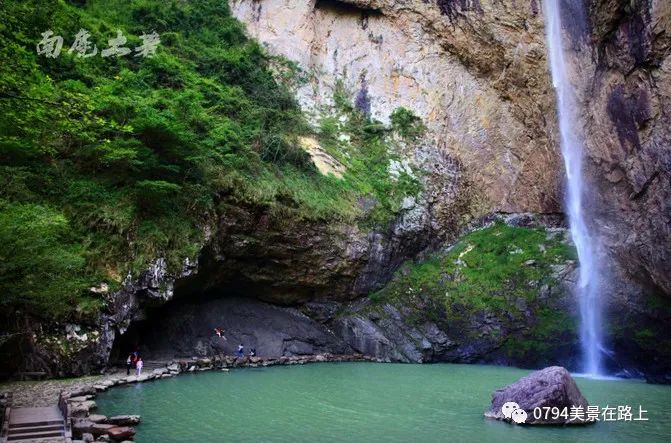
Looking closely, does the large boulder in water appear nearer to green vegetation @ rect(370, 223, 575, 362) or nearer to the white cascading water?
the white cascading water

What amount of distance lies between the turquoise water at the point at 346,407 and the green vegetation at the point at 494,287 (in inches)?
179

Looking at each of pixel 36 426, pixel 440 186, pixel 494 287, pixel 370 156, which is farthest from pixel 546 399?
pixel 370 156

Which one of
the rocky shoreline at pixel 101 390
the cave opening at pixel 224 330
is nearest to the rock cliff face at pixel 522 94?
the cave opening at pixel 224 330

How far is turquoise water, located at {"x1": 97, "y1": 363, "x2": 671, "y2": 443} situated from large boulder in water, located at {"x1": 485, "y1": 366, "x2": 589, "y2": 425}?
11.4 inches

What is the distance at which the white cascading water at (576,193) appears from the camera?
21.8m

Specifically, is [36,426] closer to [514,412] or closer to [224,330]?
[514,412]

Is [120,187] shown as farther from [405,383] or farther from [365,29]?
[365,29]

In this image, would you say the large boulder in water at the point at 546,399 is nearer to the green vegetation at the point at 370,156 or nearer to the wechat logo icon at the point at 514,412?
the wechat logo icon at the point at 514,412

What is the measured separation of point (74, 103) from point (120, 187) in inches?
422

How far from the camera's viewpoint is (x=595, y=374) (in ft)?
70.1

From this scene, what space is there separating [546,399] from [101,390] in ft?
38.0

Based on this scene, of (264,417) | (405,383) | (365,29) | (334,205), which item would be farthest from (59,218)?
(365,29)

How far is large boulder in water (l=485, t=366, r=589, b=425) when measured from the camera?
11.1 meters

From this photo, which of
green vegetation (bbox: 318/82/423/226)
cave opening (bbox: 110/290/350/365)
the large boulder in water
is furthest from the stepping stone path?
green vegetation (bbox: 318/82/423/226)
